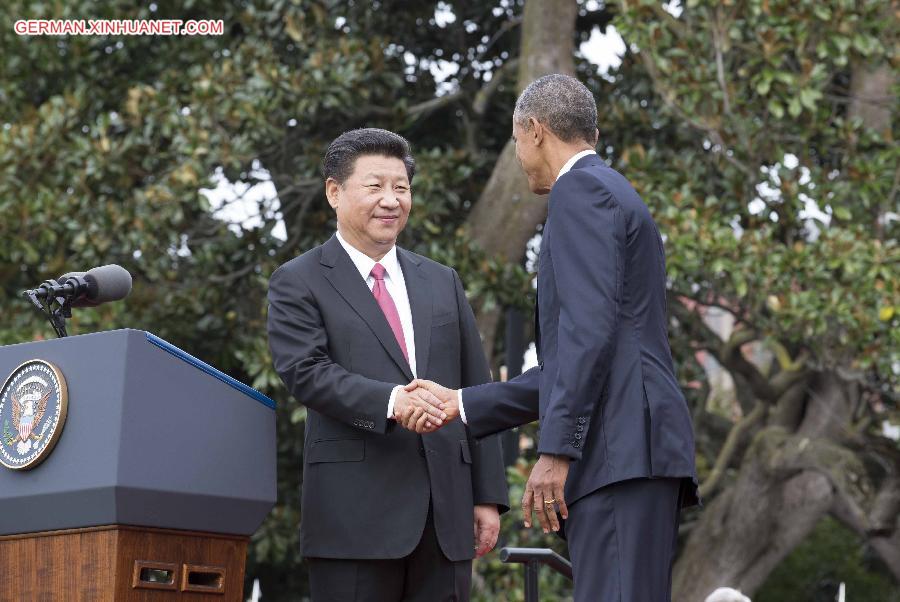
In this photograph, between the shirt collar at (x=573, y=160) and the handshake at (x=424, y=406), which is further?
the handshake at (x=424, y=406)

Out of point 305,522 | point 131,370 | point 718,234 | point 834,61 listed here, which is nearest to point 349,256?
point 305,522

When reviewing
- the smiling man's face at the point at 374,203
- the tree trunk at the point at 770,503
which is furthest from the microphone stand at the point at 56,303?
the tree trunk at the point at 770,503

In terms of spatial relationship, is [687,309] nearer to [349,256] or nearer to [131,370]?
[349,256]

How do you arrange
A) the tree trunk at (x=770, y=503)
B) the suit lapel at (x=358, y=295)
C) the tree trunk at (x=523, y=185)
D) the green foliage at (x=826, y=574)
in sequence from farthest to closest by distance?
1. the green foliage at (x=826, y=574)
2. the tree trunk at (x=770, y=503)
3. the tree trunk at (x=523, y=185)
4. the suit lapel at (x=358, y=295)

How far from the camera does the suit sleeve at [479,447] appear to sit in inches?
159

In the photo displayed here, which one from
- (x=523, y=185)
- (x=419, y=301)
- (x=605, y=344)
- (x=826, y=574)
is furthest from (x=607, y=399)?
(x=826, y=574)

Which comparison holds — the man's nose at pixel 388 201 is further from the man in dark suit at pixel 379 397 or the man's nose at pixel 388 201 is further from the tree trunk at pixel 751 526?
the tree trunk at pixel 751 526

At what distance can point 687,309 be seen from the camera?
868 centimetres

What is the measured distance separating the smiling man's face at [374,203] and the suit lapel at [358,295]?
0.27 feet

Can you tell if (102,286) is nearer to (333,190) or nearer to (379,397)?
(379,397)

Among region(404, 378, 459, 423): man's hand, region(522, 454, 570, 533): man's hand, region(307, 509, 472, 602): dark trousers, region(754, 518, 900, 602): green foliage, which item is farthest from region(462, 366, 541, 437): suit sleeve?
region(754, 518, 900, 602): green foliage

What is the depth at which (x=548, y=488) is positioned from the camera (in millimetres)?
3303

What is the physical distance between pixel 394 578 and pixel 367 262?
941 millimetres

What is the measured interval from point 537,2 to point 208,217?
2465 mm
